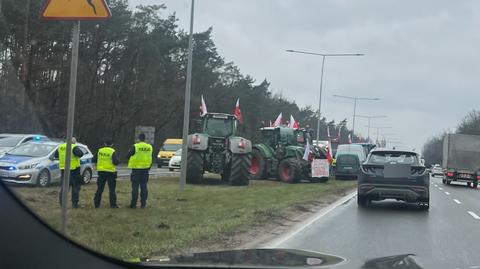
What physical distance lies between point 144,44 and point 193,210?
37.5 meters

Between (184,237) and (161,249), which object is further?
(184,237)

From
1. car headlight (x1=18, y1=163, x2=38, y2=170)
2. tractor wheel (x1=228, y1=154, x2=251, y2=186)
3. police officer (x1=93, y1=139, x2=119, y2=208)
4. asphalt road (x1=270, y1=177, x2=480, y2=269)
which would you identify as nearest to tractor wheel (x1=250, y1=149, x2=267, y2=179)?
tractor wheel (x1=228, y1=154, x2=251, y2=186)

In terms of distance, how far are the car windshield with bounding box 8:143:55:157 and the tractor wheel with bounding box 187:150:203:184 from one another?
6.73 metres

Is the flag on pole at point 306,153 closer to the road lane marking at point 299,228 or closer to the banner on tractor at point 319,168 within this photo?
the banner on tractor at point 319,168

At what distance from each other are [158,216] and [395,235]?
15.1ft

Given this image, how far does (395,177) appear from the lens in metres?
15.4

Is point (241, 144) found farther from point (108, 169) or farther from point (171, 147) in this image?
point (171, 147)

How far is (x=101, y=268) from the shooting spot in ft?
14.9

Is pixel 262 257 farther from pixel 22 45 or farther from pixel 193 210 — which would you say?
pixel 22 45

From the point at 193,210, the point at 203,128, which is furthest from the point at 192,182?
the point at 193,210

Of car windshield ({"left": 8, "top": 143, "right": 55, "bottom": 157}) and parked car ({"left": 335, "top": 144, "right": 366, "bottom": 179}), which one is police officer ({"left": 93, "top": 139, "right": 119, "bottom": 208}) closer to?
car windshield ({"left": 8, "top": 143, "right": 55, "bottom": 157})

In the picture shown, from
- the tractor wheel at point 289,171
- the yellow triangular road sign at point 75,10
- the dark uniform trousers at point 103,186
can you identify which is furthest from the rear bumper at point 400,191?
the tractor wheel at point 289,171

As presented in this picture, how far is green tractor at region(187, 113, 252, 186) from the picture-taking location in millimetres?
22516

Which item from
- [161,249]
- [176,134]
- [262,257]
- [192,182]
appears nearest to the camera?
[262,257]
